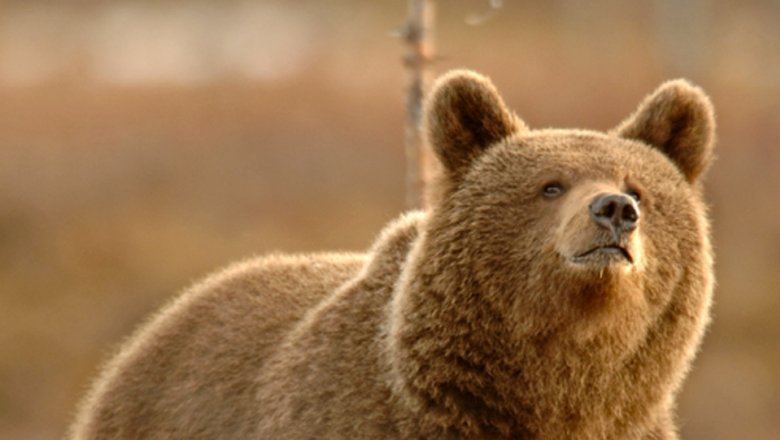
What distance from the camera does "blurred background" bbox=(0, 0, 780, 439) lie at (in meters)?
17.6

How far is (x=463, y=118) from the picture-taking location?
6.56 meters

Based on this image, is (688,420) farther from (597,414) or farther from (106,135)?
(597,414)

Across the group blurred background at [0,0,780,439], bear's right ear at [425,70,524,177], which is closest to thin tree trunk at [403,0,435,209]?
bear's right ear at [425,70,524,177]

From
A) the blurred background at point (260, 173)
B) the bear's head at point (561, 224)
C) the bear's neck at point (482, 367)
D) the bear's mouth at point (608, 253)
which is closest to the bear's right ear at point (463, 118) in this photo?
the bear's head at point (561, 224)

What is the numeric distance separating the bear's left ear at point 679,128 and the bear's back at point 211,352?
124cm

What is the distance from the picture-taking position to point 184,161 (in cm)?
2106

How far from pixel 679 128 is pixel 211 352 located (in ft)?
6.35

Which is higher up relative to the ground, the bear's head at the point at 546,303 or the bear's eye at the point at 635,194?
the bear's eye at the point at 635,194

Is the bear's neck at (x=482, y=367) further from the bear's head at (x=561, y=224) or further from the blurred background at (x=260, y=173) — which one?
the blurred background at (x=260, y=173)

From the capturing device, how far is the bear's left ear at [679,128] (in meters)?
6.67

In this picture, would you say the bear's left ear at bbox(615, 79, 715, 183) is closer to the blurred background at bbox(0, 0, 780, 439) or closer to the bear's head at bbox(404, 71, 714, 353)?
the bear's head at bbox(404, 71, 714, 353)

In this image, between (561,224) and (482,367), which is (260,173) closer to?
(482,367)

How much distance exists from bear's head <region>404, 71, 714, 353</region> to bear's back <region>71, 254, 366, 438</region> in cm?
82

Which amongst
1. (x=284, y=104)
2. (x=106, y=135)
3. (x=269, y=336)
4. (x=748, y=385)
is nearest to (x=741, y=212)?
(x=748, y=385)
